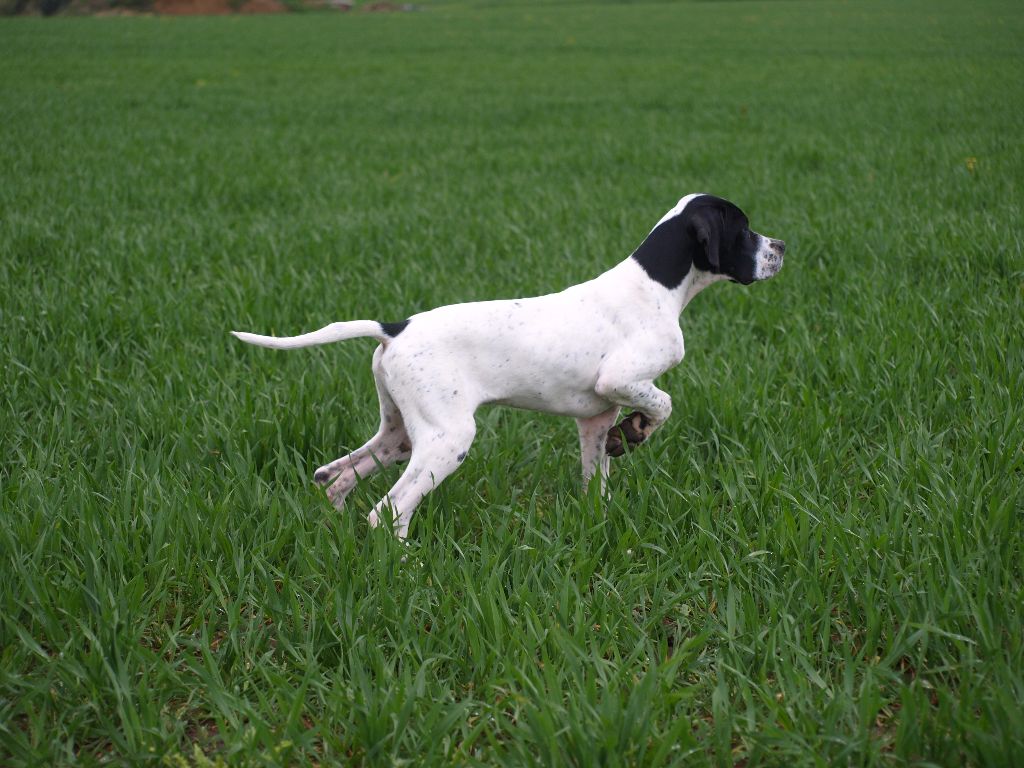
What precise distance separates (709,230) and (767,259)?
296 millimetres

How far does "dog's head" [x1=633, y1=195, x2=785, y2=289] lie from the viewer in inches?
129

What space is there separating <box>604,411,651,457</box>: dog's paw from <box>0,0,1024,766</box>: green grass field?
14cm

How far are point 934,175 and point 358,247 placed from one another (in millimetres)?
5260

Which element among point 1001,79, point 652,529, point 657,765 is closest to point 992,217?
point 652,529

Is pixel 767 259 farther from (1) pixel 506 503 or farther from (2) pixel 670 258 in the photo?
(1) pixel 506 503

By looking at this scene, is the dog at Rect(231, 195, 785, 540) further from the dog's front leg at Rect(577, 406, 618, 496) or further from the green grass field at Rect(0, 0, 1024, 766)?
the green grass field at Rect(0, 0, 1024, 766)

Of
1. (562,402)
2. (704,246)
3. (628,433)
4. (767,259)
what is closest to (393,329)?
(562,402)

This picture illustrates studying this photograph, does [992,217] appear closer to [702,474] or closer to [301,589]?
[702,474]

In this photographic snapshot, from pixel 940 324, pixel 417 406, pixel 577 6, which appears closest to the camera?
pixel 417 406

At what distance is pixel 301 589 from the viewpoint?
274cm

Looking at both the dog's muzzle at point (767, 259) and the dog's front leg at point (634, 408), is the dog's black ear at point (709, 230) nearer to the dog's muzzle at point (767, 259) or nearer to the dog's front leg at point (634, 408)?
the dog's muzzle at point (767, 259)

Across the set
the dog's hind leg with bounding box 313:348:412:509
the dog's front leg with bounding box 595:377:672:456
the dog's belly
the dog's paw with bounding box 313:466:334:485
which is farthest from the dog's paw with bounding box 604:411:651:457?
the dog's paw with bounding box 313:466:334:485

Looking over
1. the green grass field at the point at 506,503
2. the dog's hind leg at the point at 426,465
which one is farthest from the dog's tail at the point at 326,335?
the green grass field at the point at 506,503

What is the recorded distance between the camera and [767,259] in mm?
3418
